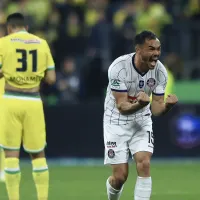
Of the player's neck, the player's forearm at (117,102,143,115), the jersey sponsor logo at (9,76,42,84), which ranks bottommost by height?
the player's forearm at (117,102,143,115)

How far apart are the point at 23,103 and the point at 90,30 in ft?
34.7

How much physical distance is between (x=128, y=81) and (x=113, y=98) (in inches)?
14.9

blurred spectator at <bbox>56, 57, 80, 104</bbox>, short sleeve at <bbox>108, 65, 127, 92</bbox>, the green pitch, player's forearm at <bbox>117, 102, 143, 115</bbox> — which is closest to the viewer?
player's forearm at <bbox>117, 102, 143, 115</bbox>

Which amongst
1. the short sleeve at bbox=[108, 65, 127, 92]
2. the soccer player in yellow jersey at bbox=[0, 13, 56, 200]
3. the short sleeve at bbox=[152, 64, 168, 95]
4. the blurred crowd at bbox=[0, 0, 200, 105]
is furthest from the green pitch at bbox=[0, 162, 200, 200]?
the blurred crowd at bbox=[0, 0, 200, 105]

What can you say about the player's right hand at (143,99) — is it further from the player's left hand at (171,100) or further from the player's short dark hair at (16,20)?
the player's short dark hair at (16,20)

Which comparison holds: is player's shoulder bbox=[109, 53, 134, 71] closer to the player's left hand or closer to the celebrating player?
the celebrating player

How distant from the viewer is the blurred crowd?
67.5 ft

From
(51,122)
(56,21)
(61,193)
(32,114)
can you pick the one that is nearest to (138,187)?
(32,114)

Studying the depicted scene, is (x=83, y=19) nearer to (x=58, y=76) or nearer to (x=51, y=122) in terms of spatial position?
(x=58, y=76)

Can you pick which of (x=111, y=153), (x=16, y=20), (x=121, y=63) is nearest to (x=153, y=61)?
(x=121, y=63)

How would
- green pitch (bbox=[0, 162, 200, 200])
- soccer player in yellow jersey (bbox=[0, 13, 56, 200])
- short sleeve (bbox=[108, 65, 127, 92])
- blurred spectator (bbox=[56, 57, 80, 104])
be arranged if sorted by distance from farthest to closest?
blurred spectator (bbox=[56, 57, 80, 104]) < green pitch (bbox=[0, 162, 200, 200]) < soccer player in yellow jersey (bbox=[0, 13, 56, 200]) < short sleeve (bbox=[108, 65, 127, 92])

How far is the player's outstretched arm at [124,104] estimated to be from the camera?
32.6 ft

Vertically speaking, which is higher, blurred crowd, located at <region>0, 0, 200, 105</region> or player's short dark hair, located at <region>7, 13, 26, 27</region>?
player's short dark hair, located at <region>7, 13, 26, 27</region>

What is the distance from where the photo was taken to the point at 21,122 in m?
11.5
